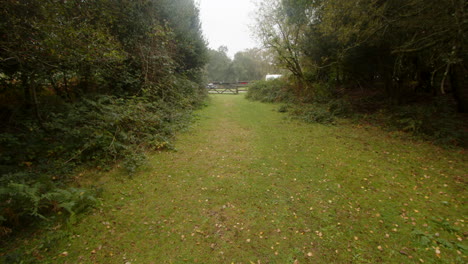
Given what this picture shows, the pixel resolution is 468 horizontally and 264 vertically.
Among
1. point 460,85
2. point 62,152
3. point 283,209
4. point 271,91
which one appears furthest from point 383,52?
point 62,152

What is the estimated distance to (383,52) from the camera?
9.43 metres

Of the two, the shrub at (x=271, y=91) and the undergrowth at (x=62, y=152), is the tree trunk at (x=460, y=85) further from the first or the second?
the undergrowth at (x=62, y=152)

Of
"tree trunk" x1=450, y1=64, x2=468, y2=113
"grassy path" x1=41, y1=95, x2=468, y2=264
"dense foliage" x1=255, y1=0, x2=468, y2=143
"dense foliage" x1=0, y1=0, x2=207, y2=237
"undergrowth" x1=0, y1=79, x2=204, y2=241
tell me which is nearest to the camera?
"grassy path" x1=41, y1=95, x2=468, y2=264

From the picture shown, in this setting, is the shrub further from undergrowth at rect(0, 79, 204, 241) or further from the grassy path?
undergrowth at rect(0, 79, 204, 241)

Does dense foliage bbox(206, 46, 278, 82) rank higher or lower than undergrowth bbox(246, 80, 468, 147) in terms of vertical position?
higher

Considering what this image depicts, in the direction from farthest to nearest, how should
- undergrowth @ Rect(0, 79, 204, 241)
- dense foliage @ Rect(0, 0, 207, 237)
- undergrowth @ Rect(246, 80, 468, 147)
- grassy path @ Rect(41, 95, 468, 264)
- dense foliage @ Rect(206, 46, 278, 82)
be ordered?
1. dense foliage @ Rect(206, 46, 278, 82)
2. undergrowth @ Rect(246, 80, 468, 147)
3. dense foliage @ Rect(0, 0, 207, 237)
4. undergrowth @ Rect(0, 79, 204, 241)
5. grassy path @ Rect(41, 95, 468, 264)

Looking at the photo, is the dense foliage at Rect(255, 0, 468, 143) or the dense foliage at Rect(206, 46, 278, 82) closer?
the dense foliage at Rect(255, 0, 468, 143)

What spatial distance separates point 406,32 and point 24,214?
440 inches

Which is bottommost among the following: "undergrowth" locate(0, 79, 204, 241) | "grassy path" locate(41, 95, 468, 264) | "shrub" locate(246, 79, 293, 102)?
"grassy path" locate(41, 95, 468, 264)

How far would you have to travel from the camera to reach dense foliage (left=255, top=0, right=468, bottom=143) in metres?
5.77

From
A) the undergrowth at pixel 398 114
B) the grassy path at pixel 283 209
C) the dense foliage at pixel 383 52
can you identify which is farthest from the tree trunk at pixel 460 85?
the grassy path at pixel 283 209

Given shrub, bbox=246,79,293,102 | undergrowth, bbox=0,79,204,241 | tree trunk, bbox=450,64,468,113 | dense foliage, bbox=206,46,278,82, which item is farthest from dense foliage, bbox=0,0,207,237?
dense foliage, bbox=206,46,278,82

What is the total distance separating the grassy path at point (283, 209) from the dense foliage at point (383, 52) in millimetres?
2980

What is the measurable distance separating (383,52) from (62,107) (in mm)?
13151
